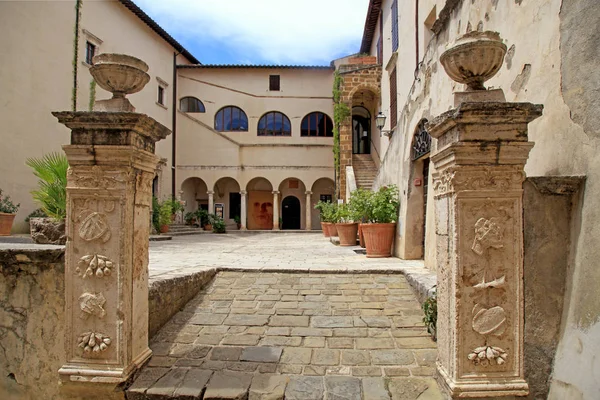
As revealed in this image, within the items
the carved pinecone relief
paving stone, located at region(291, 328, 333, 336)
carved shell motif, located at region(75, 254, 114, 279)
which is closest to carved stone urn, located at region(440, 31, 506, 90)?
the carved pinecone relief

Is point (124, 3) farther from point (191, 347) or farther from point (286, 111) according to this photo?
point (191, 347)

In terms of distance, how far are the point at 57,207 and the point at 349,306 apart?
15.0 ft

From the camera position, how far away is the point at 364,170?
1747 centimetres

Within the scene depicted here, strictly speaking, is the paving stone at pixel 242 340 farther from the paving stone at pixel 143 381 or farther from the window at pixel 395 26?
the window at pixel 395 26

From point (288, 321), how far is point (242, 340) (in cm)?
55

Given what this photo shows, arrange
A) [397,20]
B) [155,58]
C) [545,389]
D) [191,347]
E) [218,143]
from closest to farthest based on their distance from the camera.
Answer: [545,389] → [191,347] → [397,20] → [155,58] → [218,143]

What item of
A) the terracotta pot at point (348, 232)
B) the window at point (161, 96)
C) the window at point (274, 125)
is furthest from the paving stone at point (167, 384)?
the window at point (274, 125)

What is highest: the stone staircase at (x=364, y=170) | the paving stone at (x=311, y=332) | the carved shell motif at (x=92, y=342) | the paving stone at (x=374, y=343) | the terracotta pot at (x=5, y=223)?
the stone staircase at (x=364, y=170)

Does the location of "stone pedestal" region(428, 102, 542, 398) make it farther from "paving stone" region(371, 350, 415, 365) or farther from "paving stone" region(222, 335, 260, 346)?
"paving stone" region(222, 335, 260, 346)

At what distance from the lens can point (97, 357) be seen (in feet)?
9.28

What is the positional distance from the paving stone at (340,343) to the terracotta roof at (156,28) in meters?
16.8

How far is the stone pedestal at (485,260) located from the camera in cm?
254

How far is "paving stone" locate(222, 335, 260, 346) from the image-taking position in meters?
3.47

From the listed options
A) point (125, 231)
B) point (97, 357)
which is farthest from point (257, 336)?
point (125, 231)
